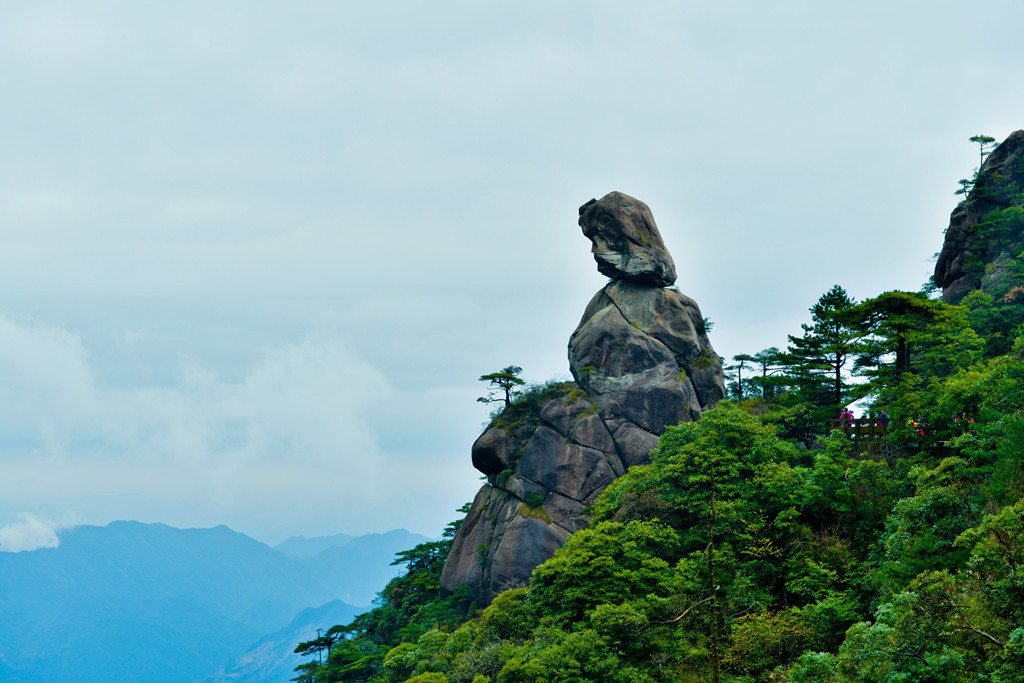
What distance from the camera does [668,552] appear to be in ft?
86.4

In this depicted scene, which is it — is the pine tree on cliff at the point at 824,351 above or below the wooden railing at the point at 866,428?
above

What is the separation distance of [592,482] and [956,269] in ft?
81.4

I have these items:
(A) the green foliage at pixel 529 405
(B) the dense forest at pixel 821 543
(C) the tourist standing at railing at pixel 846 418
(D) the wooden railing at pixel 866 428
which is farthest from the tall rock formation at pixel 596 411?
(D) the wooden railing at pixel 866 428

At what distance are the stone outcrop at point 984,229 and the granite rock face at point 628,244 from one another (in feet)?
54.7

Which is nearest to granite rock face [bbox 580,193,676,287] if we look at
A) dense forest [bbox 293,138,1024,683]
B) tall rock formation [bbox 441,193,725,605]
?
tall rock formation [bbox 441,193,725,605]

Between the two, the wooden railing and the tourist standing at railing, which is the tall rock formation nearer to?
the tourist standing at railing

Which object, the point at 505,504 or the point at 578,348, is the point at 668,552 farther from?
the point at 578,348

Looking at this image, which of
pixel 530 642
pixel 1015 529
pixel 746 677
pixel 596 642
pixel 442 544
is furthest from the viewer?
pixel 442 544

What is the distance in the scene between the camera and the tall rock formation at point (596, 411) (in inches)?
1677

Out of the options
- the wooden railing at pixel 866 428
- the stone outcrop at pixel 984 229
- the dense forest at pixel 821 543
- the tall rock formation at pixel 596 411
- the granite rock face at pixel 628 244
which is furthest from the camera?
the granite rock face at pixel 628 244

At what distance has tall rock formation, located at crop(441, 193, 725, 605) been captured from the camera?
4259 centimetres

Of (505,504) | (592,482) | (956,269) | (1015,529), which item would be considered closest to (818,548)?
(1015,529)

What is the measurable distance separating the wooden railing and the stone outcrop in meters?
15.7

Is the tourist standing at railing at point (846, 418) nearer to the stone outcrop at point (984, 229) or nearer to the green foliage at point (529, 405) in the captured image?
the stone outcrop at point (984, 229)
